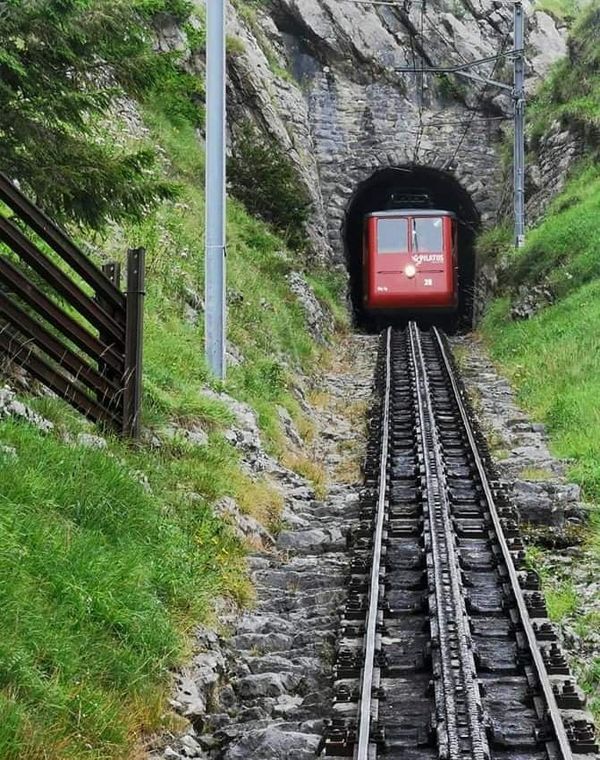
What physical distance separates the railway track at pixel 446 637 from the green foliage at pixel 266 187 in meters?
14.2

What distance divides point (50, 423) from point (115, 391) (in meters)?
0.98

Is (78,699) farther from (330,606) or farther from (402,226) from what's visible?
(402,226)

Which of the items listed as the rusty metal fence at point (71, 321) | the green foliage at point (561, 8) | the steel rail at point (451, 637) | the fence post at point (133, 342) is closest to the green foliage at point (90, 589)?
the fence post at point (133, 342)

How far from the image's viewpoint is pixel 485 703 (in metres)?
5.20

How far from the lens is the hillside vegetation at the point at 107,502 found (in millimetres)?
4496

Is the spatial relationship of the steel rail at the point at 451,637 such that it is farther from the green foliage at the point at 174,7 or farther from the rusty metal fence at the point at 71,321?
the green foliage at the point at 174,7

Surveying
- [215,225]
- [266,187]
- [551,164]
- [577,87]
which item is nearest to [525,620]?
[215,225]

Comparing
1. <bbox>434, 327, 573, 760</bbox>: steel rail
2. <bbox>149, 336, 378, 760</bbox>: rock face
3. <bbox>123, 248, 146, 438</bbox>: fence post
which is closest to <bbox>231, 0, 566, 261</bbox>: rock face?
<bbox>434, 327, 573, 760</bbox>: steel rail

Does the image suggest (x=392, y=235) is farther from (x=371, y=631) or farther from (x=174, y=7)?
(x=371, y=631)

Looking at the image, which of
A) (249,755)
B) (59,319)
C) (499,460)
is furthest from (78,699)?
(499,460)

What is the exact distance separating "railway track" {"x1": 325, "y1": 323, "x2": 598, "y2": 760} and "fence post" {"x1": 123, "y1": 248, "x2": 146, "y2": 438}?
2145 millimetres

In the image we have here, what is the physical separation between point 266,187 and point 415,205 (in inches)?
265

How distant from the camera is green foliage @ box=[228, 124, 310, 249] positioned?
23.6 meters

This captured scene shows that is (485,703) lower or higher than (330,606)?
lower
